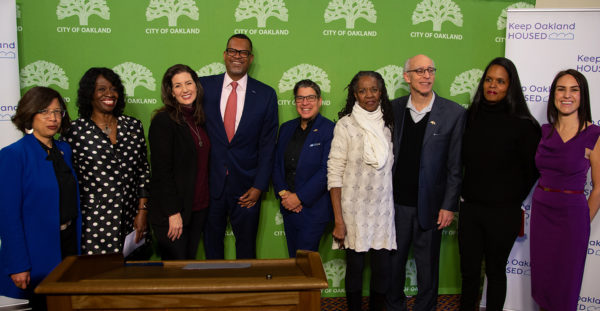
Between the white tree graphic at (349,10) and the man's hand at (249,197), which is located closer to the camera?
the man's hand at (249,197)

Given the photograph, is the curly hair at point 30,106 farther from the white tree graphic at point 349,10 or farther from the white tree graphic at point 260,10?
the white tree graphic at point 349,10

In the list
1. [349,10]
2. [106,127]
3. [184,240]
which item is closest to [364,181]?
[184,240]

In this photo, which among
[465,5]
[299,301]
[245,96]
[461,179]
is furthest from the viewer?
[465,5]

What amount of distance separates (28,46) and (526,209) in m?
4.08

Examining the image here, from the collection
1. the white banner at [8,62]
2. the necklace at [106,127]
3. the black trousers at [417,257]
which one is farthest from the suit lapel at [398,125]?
the white banner at [8,62]

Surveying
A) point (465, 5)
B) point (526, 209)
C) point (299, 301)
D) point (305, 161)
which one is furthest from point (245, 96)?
point (526, 209)

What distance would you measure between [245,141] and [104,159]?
882 millimetres

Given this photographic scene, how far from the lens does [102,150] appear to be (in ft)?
7.79

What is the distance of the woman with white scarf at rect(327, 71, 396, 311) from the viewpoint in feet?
8.15

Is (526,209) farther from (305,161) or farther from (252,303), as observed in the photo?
(252,303)

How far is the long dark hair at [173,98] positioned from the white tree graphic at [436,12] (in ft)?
6.19

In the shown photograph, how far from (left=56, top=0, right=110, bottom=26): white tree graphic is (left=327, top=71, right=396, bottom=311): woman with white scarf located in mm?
2066

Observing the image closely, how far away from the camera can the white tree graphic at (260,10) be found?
10.4ft

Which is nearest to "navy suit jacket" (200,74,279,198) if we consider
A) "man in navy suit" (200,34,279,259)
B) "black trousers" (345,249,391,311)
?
"man in navy suit" (200,34,279,259)
